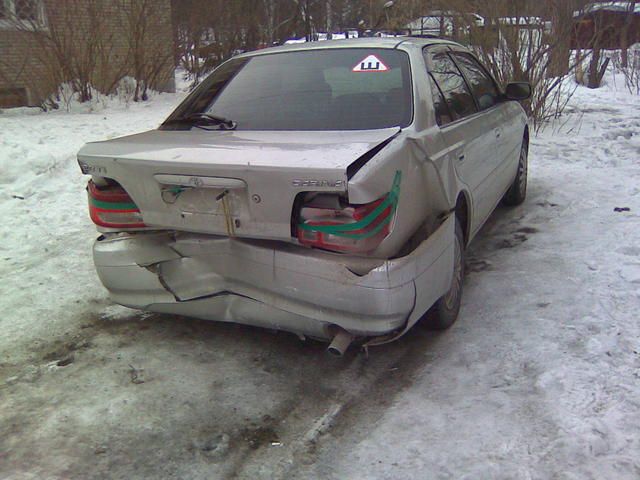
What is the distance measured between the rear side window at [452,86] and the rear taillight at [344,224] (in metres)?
1.47

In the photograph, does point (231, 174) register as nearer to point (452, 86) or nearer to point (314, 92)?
point (314, 92)

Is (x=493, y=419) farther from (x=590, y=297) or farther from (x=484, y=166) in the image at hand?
(x=484, y=166)

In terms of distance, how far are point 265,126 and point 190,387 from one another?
5.04 feet

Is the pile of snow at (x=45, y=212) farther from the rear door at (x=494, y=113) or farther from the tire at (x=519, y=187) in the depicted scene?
the tire at (x=519, y=187)

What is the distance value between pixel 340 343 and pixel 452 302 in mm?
1043

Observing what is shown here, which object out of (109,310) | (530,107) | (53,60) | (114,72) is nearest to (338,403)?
(109,310)

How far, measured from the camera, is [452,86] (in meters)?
4.36

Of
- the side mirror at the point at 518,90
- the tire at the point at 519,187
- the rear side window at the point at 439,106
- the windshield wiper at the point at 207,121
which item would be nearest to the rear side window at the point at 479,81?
the side mirror at the point at 518,90

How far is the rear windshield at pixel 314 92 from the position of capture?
141 inches

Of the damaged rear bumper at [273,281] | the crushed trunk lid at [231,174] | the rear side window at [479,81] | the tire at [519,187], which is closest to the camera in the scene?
the crushed trunk lid at [231,174]

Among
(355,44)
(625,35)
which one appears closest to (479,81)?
(355,44)

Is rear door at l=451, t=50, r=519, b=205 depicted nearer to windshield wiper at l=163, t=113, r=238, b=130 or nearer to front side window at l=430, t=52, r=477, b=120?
front side window at l=430, t=52, r=477, b=120

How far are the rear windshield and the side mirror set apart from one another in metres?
1.88

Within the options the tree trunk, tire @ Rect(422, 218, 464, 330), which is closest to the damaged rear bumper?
tire @ Rect(422, 218, 464, 330)
